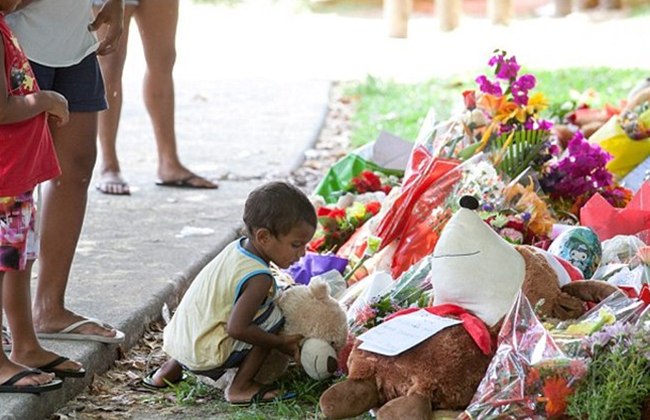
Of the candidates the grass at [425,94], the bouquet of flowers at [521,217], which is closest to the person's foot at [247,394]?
the bouquet of flowers at [521,217]

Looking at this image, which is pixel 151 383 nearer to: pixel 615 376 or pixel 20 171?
pixel 20 171

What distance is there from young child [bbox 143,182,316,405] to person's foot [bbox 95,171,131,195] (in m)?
2.80

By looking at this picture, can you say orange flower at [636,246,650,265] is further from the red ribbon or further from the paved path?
the paved path

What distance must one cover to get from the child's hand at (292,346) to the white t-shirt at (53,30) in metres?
1.14

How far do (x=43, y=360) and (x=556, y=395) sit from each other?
62.9 inches

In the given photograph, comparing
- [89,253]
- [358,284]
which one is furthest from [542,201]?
[89,253]

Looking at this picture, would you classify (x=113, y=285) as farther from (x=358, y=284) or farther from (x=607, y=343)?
(x=607, y=343)

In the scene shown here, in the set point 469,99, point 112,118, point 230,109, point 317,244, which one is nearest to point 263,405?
point 317,244

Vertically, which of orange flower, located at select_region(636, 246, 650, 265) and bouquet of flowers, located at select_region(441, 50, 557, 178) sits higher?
bouquet of flowers, located at select_region(441, 50, 557, 178)

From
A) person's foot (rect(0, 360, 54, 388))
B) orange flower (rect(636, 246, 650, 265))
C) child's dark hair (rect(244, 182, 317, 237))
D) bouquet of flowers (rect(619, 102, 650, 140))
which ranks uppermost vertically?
child's dark hair (rect(244, 182, 317, 237))

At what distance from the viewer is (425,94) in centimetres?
1059

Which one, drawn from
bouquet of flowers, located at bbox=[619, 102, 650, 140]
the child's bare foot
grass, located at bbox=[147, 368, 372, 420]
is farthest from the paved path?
bouquet of flowers, located at bbox=[619, 102, 650, 140]

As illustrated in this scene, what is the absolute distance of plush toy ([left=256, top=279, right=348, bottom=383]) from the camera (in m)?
4.09

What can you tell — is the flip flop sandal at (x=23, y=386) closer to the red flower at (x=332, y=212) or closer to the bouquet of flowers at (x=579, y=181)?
the red flower at (x=332, y=212)
